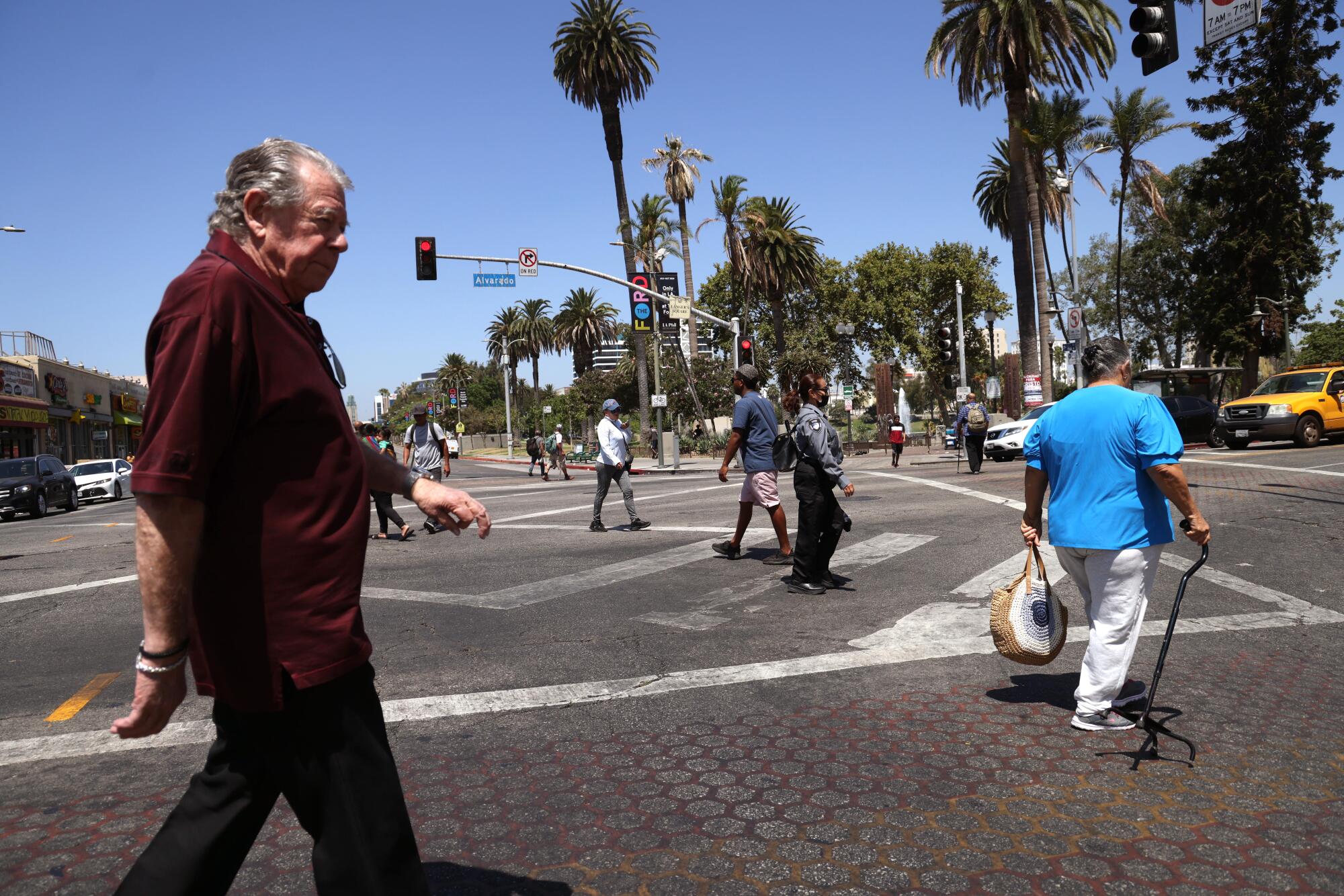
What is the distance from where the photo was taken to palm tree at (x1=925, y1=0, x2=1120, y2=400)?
27328 mm

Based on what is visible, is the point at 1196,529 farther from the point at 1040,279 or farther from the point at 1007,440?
the point at 1040,279

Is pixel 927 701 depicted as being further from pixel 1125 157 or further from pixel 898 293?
pixel 898 293

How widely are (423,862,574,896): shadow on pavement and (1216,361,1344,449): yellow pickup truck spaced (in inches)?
932

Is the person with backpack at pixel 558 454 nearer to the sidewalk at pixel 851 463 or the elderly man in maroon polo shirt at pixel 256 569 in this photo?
the sidewalk at pixel 851 463

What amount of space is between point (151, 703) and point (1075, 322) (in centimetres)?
2745

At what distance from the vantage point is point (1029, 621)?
4531 mm

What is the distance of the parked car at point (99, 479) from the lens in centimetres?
3036

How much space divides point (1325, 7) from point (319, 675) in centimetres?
3998

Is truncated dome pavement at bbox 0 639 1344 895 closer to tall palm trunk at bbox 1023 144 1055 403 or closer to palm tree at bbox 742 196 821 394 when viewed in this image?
tall palm trunk at bbox 1023 144 1055 403

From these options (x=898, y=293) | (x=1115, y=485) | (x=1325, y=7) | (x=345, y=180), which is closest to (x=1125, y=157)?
(x=1325, y=7)

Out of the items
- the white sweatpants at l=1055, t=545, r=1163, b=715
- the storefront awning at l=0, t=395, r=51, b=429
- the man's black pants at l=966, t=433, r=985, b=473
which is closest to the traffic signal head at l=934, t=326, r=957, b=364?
the man's black pants at l=966, t=433, r=985, b=473

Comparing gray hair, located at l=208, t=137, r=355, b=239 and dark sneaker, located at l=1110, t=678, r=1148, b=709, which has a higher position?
gray hair, located at l=208, t=137, r=355, b=239

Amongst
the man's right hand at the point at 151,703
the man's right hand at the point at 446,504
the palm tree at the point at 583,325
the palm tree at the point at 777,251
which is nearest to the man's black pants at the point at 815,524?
the man's right hand at the point at 446,504

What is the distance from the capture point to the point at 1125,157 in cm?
3784
